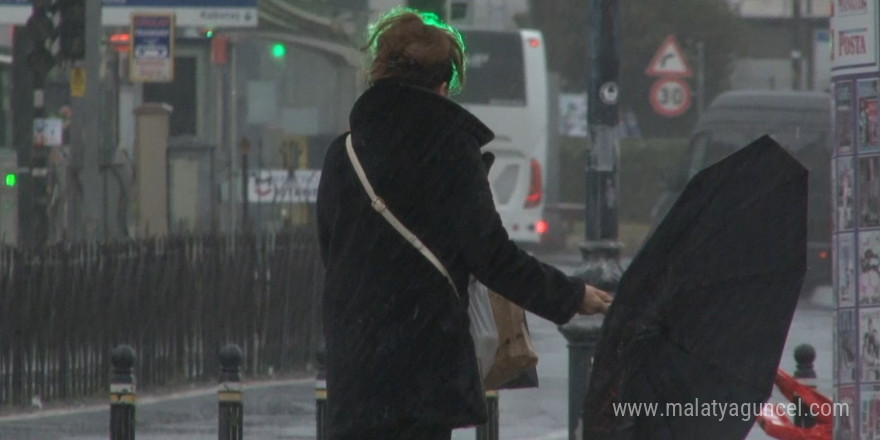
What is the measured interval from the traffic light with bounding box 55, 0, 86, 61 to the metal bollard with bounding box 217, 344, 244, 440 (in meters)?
7.45

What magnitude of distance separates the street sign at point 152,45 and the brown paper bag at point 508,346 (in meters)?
13.1

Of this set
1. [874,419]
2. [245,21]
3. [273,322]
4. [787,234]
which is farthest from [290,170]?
[787,234]

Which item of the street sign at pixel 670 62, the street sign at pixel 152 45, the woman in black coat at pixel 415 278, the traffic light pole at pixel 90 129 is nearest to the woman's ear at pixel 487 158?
the woman in black coat at pixel 415 278

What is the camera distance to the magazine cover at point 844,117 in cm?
686

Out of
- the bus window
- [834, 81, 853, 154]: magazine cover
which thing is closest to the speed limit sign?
the bus window

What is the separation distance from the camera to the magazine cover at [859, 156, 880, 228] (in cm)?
675

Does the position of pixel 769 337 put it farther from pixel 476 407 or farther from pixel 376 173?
pixel 376 173

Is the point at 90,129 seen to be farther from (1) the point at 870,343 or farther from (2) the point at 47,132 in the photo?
(1) the point at 870,343

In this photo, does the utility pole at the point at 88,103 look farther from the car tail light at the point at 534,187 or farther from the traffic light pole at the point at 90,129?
the car tail light at the point at 534,187

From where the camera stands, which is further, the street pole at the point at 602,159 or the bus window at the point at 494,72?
the bus window at the point at 494,72

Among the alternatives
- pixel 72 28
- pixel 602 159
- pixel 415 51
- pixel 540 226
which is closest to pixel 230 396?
pixel 602 159

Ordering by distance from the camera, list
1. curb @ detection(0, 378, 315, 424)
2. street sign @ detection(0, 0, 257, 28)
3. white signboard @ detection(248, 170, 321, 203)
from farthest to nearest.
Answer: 1. white signboard @ detection(248, 170, 321, 203)
2. street sign @ detection(0, 0, 257, 28)
3. curb @ detection(0, 378, 315, 424)

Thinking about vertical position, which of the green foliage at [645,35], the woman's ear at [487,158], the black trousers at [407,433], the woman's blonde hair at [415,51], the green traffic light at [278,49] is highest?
the green foliage at [645,35]

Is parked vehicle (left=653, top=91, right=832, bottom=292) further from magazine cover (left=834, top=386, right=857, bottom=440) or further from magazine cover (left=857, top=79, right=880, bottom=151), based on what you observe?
magazine cover (left=857, top=79, right=880, bottom=151)
